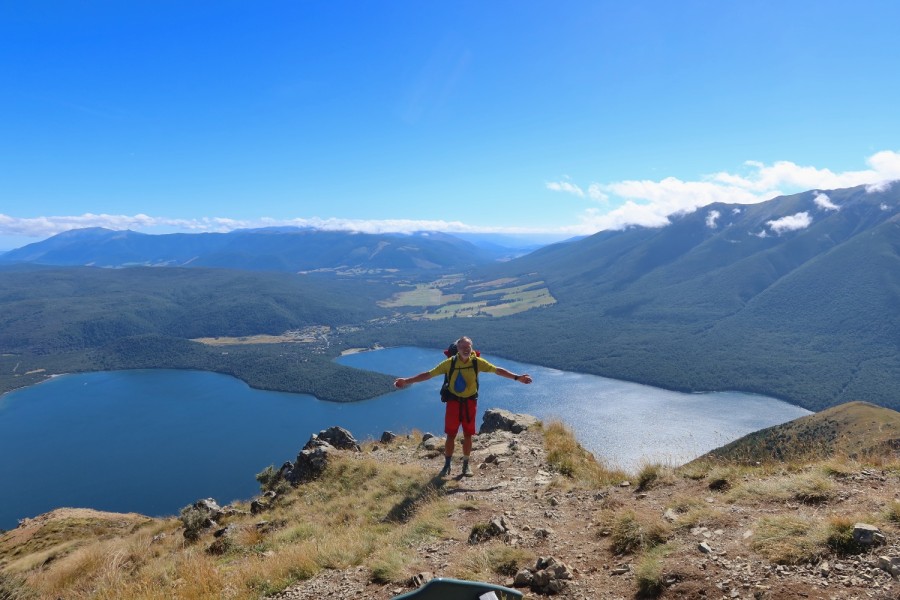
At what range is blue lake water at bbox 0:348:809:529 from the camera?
98.4 metres

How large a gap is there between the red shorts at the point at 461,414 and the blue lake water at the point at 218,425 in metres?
82.8

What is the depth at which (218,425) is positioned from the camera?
136m

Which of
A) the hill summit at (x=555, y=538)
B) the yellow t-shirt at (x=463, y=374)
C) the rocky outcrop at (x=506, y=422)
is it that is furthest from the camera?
the rocky outcrop at (x=506, y=422)

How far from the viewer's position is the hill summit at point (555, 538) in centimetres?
514

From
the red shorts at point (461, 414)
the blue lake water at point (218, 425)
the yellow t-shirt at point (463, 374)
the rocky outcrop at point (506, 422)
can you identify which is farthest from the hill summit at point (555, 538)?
the blue lake water at point (218, 425)

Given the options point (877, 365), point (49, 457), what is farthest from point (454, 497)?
point (877, 365)

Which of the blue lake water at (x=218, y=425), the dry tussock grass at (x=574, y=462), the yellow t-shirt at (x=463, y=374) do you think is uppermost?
the yellow t-shirt at (x=463, y=374)

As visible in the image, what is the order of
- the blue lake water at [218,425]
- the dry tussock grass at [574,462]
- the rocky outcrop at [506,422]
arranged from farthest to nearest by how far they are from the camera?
1. the blue lake water at [218,425]
2. the rocky outcrop at [506,422]
3. the dry tussock grass at [574,462]

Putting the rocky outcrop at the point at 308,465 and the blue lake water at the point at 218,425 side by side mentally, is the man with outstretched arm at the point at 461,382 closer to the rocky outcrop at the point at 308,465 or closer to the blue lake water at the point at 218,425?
the rocky outcrop at the point at 308,465

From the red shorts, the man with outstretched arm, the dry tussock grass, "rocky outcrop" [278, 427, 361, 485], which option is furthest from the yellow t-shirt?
"rocky outcrop" [278, 427, 361, 485]

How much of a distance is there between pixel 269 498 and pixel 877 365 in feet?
799

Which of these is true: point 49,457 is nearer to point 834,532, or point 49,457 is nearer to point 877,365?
point 834,532

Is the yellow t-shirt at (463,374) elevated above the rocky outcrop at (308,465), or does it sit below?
above

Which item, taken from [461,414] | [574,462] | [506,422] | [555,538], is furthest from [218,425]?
[555,538]
